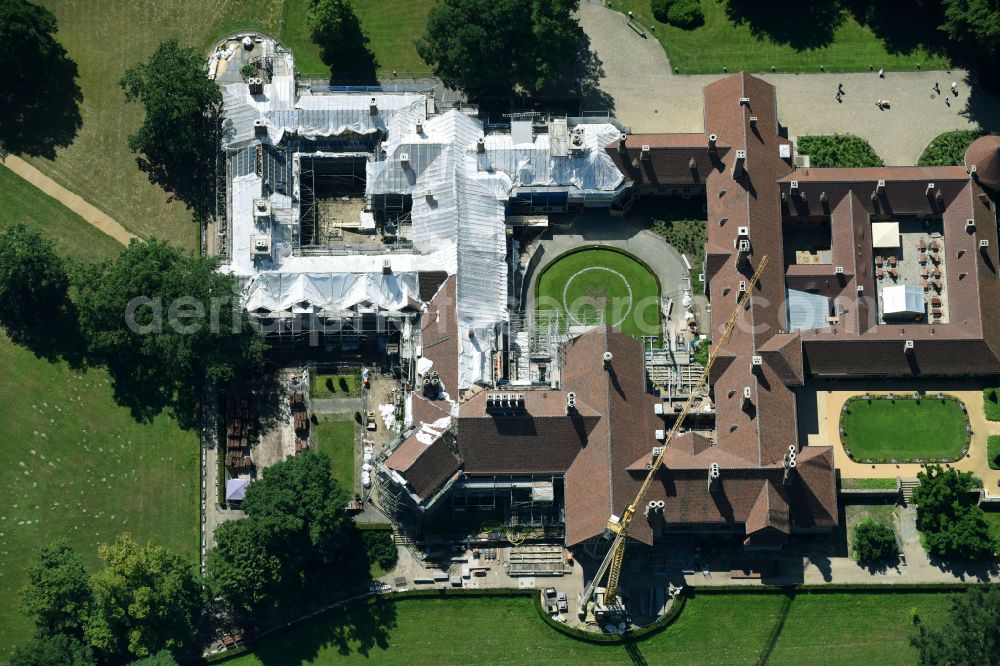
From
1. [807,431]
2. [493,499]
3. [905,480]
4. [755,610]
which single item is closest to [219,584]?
[493,499]

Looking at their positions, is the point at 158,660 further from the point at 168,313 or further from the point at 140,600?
the point at 168,313

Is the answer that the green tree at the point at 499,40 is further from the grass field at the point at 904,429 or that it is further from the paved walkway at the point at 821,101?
the grass field at the point at 904,429

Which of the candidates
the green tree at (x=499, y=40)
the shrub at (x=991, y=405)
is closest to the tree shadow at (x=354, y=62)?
the green tree at (x=499, y=40)

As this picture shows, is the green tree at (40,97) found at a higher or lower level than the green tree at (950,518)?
higher

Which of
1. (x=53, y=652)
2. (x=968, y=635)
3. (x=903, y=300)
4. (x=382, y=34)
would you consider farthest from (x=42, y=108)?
(x=968, y=635)

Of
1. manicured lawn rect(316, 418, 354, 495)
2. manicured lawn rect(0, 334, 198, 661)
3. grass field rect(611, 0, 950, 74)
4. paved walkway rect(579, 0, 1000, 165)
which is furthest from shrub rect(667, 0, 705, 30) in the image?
manicured lawn rect(0, 334, 198, 661)

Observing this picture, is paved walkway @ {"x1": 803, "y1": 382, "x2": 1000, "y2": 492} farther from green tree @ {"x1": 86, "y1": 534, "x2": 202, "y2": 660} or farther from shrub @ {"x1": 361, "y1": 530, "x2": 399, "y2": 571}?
green tree @ {"x1": 86, "y1": 534, "x2": 202, "y2": 660}

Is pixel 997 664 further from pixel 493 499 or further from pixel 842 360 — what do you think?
pixel 493 499
